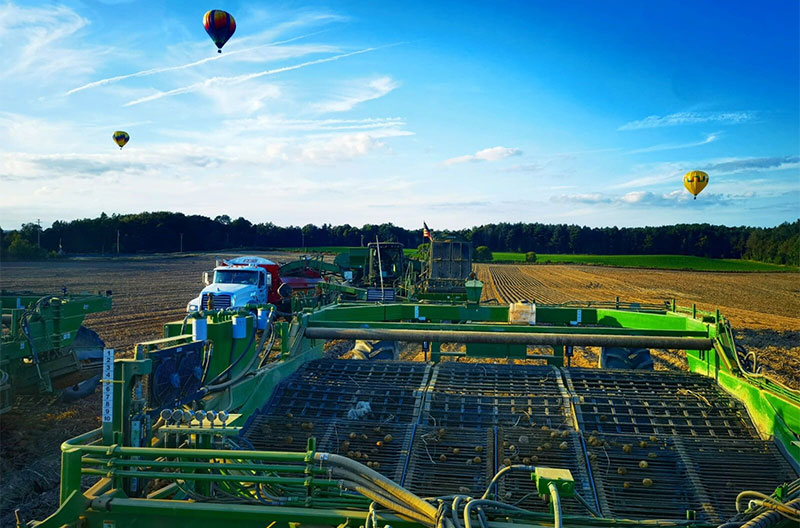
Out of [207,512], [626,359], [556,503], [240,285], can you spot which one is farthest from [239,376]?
[240,285]

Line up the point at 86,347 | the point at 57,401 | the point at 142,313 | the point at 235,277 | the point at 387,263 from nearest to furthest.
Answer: the point at 57,401, the point at 86,347, the point at 235,277, the point at 387,263, the point at 142,313

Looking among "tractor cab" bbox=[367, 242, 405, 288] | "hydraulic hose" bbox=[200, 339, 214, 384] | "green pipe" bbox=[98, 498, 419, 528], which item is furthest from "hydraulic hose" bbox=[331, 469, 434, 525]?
"tractor cab" bbox=[367, 242, 405, 288]

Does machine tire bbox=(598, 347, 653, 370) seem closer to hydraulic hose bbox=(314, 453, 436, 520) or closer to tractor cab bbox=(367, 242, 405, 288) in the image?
hydraulic hose bbox=(314, 453, 436, 520)

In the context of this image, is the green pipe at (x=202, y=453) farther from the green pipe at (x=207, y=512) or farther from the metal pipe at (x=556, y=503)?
the metal pipe at (x=556, y=503)

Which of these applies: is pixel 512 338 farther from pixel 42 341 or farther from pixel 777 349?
pixel 777 349

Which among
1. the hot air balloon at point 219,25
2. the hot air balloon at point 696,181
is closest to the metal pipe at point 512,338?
the hot air balloon at point 219,25

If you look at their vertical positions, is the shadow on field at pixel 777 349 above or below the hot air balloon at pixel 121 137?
below
